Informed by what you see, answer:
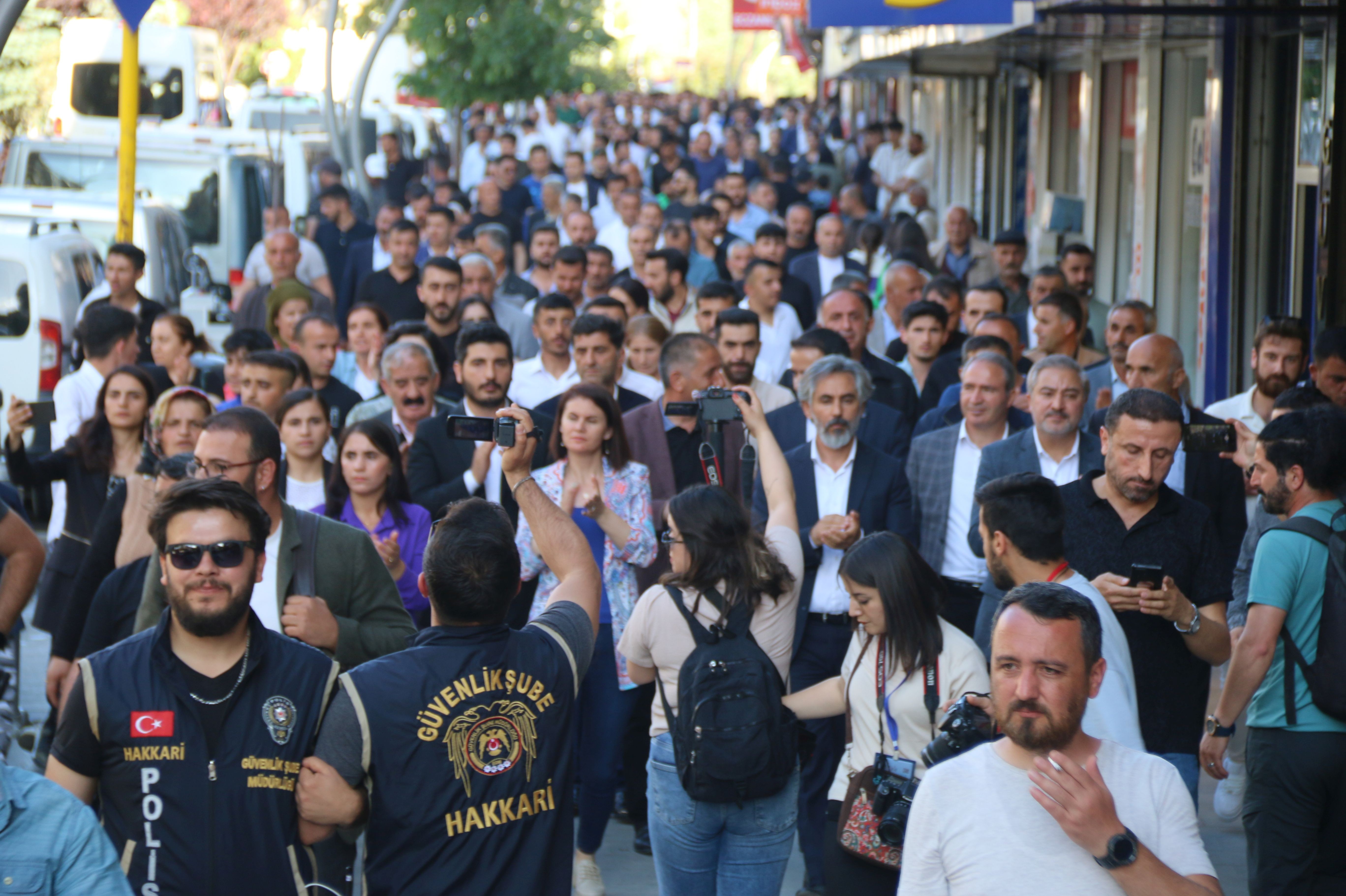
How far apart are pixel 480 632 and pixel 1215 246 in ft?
29.6

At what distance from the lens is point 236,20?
49.8 metres

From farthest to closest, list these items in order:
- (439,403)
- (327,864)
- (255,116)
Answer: (255,116)
(439,403)
(327,864)

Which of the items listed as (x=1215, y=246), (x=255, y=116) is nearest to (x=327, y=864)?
(x=1215, y=246)

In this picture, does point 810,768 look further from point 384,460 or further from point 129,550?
point 129,550

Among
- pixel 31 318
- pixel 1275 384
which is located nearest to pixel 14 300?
pixel 31 318

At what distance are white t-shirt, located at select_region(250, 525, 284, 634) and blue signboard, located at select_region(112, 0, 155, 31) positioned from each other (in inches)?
113

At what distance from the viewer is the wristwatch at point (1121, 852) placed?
2879 millimetres

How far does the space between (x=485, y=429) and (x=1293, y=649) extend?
2.47 metres

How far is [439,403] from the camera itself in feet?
25.5

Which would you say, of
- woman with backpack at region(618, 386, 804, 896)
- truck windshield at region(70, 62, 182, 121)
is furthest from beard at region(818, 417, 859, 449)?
truck windshield at region(70, 62, 182, 121)

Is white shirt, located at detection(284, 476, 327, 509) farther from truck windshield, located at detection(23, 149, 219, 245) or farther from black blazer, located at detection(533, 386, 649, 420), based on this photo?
truck windshield, located at detection(23, 149, 219, 245)

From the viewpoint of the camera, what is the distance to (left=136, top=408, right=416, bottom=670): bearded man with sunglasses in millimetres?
4555

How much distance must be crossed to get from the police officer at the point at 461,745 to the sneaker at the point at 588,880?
2.30m

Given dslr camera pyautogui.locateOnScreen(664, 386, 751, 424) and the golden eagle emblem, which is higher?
dslr camera pyautogui.locateOnScreen(664, 386, 751, 424)
